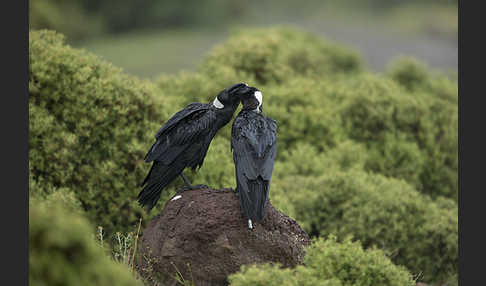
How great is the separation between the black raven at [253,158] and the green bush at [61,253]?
2.06m

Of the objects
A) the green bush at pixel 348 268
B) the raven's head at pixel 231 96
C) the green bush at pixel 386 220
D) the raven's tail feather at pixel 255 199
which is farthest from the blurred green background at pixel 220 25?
the green bush at pixel 348 268

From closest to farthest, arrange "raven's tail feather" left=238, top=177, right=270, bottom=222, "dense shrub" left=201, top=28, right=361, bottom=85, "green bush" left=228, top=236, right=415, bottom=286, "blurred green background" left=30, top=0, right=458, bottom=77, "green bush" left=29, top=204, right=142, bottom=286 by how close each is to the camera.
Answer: "green bush" left=29, top=204, right=142, bottom=286, "green bush" left=228, top=236, right=415, bottom=286, "raven's tail feather" left=238, top=177, right=270, bottom=222, "dense shrub" left=201, top=28, right=361, bottom=85, "blurred green background" left=30, top=0, right=458, bottom=77

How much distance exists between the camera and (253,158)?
5.05 metres

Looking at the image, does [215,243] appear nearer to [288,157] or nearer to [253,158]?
[253,158]

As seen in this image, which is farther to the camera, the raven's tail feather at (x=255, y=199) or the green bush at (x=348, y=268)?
the raven's tail feather at (x=255, y=199)

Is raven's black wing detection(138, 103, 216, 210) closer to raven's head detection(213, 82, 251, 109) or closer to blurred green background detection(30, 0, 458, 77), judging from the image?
raven's head detection(213, 82, 251, 109)

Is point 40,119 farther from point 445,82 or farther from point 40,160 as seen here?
point 445,82

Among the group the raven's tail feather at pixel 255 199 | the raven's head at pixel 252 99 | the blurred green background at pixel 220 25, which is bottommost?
the raven's tail feather at pixel 255 199

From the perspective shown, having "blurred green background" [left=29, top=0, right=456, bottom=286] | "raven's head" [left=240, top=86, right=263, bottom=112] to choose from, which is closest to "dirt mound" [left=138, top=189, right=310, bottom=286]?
"blurred green background" [left=29, top=0, right=456, bottom=286]

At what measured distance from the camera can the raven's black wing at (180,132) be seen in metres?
5.49

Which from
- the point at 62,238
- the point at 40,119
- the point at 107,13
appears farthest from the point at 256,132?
the point at 107,13

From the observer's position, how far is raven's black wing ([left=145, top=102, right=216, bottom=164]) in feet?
18.0

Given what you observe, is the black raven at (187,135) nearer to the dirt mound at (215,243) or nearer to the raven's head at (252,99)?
the raven's head at (252,99)

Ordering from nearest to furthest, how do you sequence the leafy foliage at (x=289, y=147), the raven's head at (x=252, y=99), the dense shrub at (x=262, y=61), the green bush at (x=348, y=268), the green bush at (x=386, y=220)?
1. the green bush at (x=348, y=268)
2. the raven's head at (x=252, y=99)
3. the leafy foliage at (x=289, y=147)
4. the green bush at (x=386, y=220)
5. the dense shrub at (x=262, y=61)
